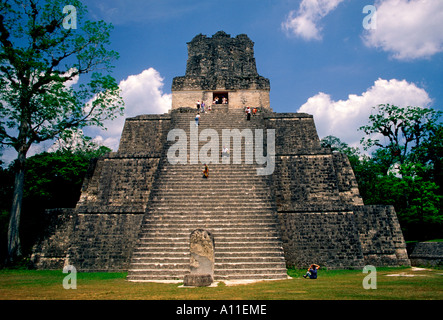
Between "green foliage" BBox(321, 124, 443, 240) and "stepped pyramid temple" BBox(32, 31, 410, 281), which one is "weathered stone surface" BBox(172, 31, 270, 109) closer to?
"stepped pyramid temple" BBox(32, 31, 410, 281)

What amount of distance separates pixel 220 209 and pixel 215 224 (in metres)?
0.67

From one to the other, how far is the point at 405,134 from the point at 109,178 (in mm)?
20518

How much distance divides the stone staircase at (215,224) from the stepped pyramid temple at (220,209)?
0.10 feet

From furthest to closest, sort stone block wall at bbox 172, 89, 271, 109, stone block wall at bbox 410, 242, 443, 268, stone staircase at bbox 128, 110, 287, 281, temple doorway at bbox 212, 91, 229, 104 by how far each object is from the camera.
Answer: temple doorway at bbox 212, 91, 229, 104 < stone block wall at bbox 172, 89, 271, 109 < stone block wall at bbox 410, 242, 443, 268 < stone staircase at bbox 128, 110, 287, 281

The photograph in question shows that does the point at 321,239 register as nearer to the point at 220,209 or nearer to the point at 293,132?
the point at 220,209

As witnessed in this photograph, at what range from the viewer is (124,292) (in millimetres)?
5133

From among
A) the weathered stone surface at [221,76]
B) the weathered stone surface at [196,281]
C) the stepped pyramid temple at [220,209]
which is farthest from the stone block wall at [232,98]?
the weathered stone surface at [196,281]

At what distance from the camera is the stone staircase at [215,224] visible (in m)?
7.38

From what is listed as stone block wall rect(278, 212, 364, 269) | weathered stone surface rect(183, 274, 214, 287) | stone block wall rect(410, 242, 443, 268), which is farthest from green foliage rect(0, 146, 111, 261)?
stone block wall rect(410, 242, 443, 268)

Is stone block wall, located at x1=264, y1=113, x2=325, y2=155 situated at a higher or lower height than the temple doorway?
lower

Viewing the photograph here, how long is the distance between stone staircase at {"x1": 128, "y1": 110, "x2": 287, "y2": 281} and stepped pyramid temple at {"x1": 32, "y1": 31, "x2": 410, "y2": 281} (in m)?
0.03

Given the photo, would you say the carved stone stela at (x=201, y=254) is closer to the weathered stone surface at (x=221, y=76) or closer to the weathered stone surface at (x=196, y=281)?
the weathered stone surface at (x=196, y=281)

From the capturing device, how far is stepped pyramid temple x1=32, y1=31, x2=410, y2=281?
7828mm

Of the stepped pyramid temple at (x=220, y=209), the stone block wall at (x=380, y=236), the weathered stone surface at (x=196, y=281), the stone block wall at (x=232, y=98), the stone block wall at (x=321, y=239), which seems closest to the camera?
the weathered stone surface at (x=196, y=281)
